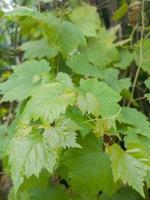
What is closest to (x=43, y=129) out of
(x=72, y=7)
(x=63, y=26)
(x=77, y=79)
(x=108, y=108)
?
(x=108, y=108)

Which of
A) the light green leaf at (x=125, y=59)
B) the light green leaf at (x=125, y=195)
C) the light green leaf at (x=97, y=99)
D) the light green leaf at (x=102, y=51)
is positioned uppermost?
the light green leaf at (x=97, y=99)

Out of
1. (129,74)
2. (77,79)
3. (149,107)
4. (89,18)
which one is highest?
(89,18)

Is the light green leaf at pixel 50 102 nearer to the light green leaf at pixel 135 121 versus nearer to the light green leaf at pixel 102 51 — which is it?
the light green leaf at pixel 135 121

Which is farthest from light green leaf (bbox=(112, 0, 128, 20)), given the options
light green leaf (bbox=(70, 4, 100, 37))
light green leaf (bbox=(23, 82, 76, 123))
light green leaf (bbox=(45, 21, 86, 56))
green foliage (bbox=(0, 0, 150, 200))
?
light green leaf (bbox=(23, 82, 76, 123))

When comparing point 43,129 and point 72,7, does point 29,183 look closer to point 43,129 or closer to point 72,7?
point 43,129

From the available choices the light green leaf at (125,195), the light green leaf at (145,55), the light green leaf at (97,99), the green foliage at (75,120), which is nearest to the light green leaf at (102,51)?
the green foliage at (75,120)

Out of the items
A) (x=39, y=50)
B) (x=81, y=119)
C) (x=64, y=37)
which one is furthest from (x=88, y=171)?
(x=39, y=50)
